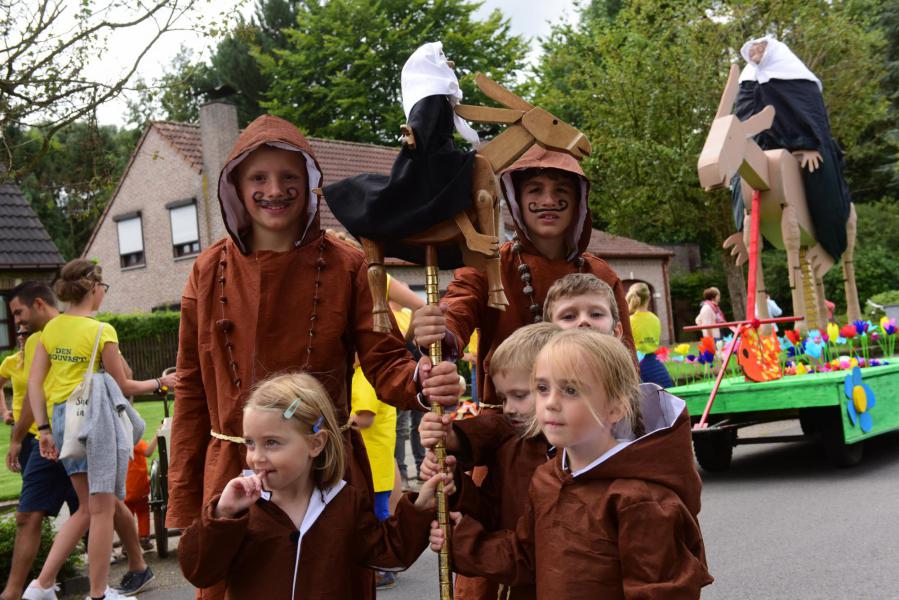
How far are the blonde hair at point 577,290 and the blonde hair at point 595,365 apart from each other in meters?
0.60

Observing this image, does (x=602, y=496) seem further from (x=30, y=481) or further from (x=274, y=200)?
(x=30, y=481)

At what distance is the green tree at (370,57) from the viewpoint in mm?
37500

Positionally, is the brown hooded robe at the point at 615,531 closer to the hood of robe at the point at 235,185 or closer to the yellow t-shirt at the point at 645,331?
the hood of robe at the point at 235,185

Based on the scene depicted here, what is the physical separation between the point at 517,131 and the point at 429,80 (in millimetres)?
329

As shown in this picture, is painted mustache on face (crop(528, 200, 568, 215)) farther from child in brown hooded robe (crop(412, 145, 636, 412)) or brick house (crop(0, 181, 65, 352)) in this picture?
brick house (crop(0, 181, 65, 352))

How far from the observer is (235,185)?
363cm

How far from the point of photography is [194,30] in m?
A: 6.34

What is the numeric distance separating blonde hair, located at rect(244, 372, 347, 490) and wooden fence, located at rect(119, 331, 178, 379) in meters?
22.2

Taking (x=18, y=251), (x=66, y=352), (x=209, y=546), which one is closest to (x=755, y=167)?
(x=66, y=352)

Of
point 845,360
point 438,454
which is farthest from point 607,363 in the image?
point 845,360

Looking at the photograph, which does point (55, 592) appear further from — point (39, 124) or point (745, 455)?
point (745, 455)

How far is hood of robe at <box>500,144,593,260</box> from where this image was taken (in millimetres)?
3896

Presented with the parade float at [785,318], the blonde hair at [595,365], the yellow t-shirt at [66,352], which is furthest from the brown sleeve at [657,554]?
the parade float at [785,318]

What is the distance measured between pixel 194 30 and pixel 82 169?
1385 mm
